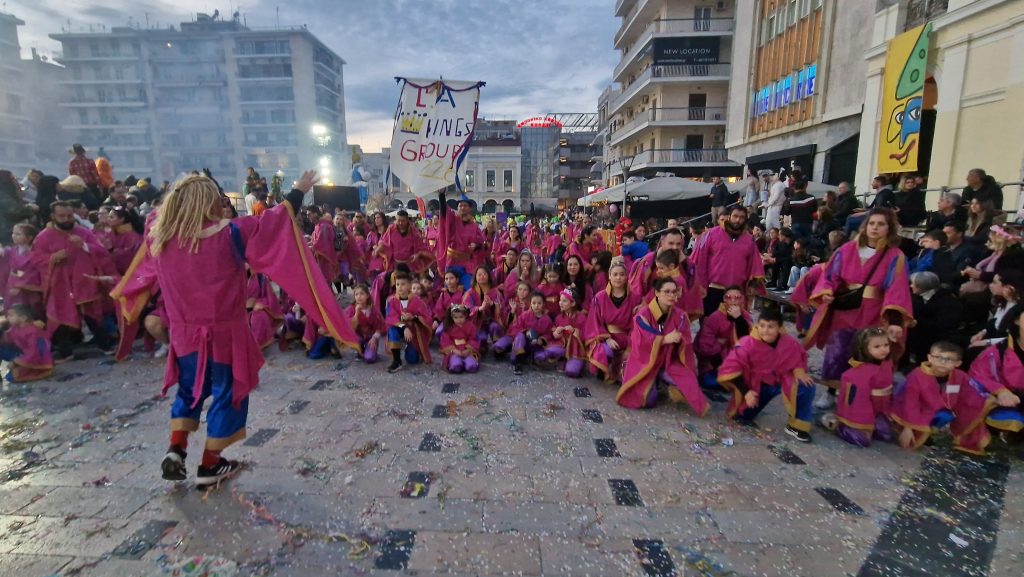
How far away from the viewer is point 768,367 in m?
3.89

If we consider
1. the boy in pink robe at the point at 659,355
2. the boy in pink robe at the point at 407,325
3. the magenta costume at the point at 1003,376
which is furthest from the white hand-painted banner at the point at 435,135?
the magenta costume at the point at 1003,376

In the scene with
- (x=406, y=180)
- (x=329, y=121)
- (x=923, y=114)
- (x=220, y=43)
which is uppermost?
(x=220, y=43)

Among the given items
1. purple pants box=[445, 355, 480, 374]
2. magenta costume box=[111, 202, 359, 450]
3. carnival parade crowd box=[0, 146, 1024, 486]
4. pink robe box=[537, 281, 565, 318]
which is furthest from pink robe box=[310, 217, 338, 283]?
magenta costume box=[111, 202, 359, 450]

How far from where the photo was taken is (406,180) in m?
Result: 6.00

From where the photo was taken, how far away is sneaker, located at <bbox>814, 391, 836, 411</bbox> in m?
4.38

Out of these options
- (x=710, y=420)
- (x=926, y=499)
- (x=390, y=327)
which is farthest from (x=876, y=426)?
(x=390, y=327)

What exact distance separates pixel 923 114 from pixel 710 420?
1347 centimetres

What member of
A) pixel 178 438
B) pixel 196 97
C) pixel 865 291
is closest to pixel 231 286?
pixel 178 438

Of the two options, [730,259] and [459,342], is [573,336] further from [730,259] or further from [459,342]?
[730,259]

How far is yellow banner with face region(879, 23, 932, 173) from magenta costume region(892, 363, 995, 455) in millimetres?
10235

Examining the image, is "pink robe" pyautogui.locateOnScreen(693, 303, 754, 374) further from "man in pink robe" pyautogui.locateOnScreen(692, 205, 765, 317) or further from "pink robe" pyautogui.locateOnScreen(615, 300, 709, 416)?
"pink robe" pyautogui.locateOnScreen(615, 300, 709, 416)

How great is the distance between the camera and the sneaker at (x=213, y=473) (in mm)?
2951

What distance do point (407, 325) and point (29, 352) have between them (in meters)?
3.89

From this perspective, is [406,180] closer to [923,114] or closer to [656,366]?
[656,366]
